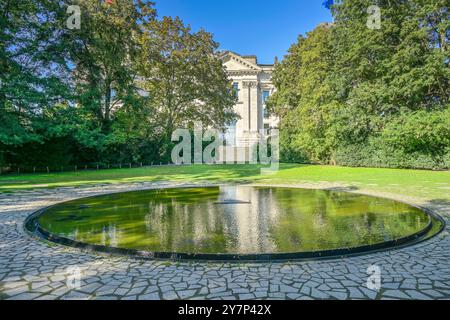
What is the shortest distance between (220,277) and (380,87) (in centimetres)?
2374

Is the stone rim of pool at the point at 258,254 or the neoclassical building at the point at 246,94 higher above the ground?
the neoclassical building at the point at 246,94

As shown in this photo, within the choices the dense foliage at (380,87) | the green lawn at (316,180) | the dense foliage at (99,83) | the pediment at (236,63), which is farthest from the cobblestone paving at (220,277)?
the pediment at (236,63)

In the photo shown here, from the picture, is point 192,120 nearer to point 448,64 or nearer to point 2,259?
point 448,64

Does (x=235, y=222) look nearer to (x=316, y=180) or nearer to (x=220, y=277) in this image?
(x=220, y=277)

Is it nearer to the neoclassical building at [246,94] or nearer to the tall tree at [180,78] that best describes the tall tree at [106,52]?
the tall tree at [180,78]

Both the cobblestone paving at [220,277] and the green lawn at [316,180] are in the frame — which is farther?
the green lawn at [316,180]

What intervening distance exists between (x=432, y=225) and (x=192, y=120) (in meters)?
28.8

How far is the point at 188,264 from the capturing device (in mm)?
4090

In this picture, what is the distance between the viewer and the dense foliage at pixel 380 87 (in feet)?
66.5

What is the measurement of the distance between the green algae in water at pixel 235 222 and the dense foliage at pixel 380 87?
15091mm

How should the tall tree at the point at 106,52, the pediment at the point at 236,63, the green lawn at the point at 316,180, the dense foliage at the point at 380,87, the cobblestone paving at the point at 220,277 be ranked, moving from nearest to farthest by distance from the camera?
the cobblestone paving at the point at 220,277
the green lawn at the point at 316,180
the dense foliage at the point at 380,87
the tall tree at the point at 106,52
the pediment at the point at 236,63

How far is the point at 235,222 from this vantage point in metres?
6.50

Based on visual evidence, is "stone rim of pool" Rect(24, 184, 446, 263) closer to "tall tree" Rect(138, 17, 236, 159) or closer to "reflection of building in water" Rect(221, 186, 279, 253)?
"reflection of building in water" Rect(221, 186, 279, 253)
